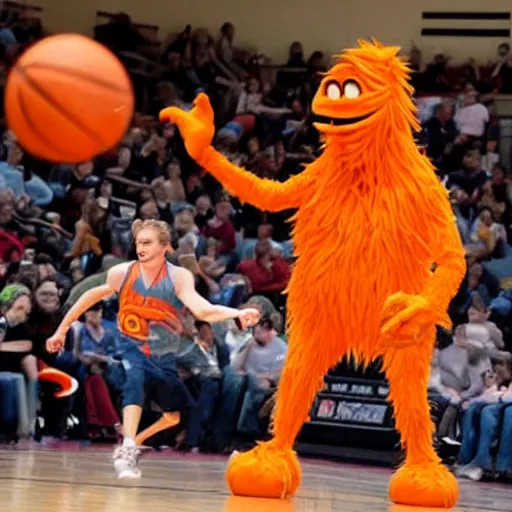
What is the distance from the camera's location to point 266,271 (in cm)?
1321

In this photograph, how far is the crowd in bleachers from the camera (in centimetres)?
1088

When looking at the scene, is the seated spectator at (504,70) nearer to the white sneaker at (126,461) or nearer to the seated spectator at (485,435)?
the seated spectator at (485,435)

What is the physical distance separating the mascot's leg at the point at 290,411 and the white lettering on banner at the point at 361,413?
3203 mm

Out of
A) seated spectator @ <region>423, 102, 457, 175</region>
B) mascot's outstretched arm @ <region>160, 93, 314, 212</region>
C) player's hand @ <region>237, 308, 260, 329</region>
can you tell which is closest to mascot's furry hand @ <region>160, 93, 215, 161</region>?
mascot's outstretched arm @ <region>160, 93, 314, 212</region>

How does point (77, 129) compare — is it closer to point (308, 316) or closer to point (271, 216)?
point (308, 316)

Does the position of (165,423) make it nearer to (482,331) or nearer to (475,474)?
(475,474)

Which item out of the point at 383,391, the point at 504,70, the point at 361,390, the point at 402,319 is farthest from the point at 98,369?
the point at 504,70

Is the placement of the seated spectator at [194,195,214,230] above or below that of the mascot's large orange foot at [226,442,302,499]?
above

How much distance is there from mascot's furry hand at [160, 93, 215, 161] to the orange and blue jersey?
1.11 meters

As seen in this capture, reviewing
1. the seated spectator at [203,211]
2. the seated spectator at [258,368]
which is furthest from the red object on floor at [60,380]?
the seated spectator at [203,211]

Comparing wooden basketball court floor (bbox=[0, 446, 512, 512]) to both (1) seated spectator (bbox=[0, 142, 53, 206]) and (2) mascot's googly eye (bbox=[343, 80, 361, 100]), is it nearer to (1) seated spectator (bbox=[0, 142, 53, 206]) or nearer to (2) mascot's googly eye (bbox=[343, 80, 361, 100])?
(2) mascot's googly eye (bbox=[343, 80, 361, 100])

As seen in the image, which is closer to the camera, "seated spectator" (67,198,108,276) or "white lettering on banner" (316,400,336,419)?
"white lettering on banner" (316,400,336,419)

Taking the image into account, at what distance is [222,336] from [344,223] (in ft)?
14.2

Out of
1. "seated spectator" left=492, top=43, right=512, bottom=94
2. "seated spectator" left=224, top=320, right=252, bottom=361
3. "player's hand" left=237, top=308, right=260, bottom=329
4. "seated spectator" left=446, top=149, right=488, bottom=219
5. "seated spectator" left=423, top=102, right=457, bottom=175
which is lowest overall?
"seated spectator" left=224, top=320, right=252, bottom=361
